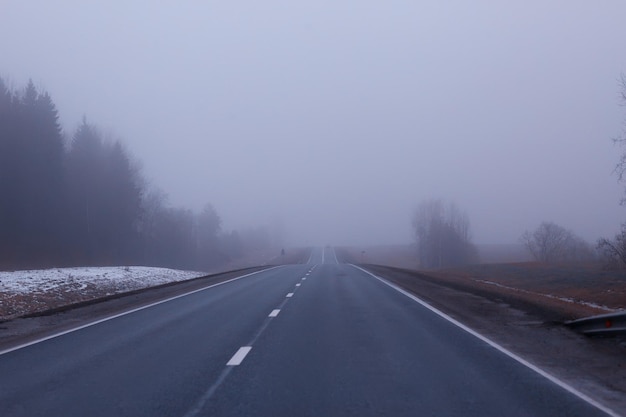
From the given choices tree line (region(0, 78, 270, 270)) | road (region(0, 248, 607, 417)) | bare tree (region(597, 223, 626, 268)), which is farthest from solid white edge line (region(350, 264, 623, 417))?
tree line (region(0, 78, 270, 270))

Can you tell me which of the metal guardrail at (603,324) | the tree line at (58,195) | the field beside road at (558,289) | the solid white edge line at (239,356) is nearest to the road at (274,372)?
the solid white edge line at (239,356)

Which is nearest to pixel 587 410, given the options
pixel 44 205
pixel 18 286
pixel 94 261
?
pixel 18 286

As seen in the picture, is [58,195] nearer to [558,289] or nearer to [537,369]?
[558,289]

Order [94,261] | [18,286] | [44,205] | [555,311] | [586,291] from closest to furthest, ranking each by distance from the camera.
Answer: [555,311] → [18,286] → [586,291] → [44,205] → [94,261]

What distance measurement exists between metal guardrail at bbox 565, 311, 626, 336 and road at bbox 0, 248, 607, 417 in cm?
241

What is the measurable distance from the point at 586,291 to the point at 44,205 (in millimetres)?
44582

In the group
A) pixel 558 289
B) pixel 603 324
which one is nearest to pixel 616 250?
pixel 558 289

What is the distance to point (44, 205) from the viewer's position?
2463 inches

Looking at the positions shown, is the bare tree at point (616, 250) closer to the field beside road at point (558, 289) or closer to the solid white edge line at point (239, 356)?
the field beside road at point (558, 289)

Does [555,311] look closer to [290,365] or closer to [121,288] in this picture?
[290,365]

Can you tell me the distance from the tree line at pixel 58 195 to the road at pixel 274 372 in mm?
40702

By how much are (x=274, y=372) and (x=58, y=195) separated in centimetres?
5720

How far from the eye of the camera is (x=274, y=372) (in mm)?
11133

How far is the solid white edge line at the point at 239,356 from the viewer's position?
11.9 m
